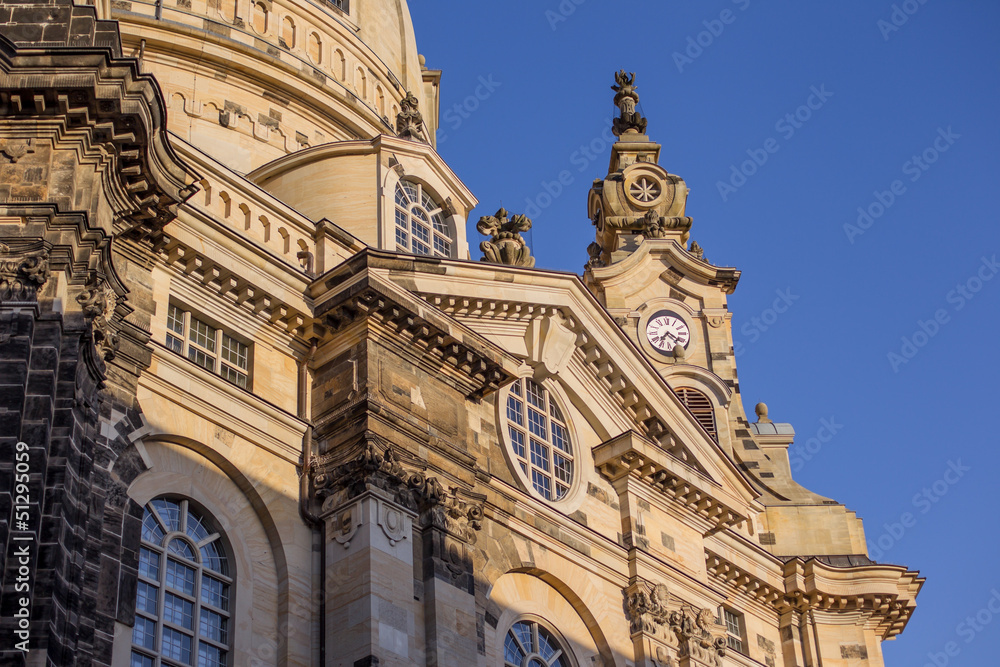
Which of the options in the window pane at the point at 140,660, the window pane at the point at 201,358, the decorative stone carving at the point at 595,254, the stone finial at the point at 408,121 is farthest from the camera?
the decorative stone carving at the point at 595,254

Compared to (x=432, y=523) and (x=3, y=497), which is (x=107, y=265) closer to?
(x=3, y=497)

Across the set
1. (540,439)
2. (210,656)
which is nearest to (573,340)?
(540,439)

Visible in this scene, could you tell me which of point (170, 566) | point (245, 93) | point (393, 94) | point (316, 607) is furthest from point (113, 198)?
point (393, 94)

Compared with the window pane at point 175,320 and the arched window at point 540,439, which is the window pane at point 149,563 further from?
the arched window at point 540,439

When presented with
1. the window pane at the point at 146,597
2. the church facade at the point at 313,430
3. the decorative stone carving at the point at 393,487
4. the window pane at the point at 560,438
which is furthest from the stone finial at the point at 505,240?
the window pane at the point at 146,597

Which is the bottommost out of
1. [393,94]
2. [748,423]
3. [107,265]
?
[107,265]

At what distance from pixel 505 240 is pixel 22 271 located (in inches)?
530

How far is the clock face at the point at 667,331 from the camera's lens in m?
46.6

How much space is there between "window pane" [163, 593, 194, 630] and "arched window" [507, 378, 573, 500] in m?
8.66

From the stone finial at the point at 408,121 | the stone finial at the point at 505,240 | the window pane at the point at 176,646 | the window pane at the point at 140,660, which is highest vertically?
the stone finial at the point at 408,121

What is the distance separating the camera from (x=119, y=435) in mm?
22281

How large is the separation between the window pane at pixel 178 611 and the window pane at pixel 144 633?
347 mm

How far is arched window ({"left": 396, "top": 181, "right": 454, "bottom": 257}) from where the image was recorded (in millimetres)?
33688

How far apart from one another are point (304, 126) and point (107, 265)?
802 inches
